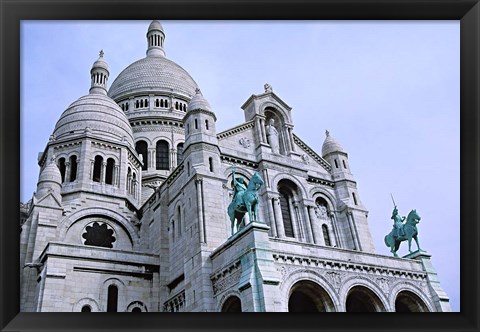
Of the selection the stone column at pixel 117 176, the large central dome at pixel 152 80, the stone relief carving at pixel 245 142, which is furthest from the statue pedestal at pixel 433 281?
the large central dome at pixel 152 80

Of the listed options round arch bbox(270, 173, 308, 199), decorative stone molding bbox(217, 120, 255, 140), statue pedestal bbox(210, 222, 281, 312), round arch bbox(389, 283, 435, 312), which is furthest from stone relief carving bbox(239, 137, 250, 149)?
round arch bbox(389, 283, 435, 312)

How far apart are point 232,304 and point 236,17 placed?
13409 millimetres

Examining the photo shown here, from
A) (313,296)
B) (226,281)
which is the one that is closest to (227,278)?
(226,281)

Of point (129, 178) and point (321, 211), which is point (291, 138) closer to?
point (321, 211)

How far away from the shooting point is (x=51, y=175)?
29141 millimetres

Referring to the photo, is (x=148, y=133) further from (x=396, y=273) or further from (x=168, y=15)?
(x=168, y=15)

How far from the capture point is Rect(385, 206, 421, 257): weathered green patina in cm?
2539

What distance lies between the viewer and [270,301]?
718 inches

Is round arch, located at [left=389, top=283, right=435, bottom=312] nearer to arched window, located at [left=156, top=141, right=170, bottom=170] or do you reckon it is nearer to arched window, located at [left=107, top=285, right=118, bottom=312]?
arched window, located at [left=107, top=285, right=118, bottom=312]

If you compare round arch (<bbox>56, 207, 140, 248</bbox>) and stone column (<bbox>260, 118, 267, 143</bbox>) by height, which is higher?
stone column (<bbox>260, 118, 267, 143</bbox>)

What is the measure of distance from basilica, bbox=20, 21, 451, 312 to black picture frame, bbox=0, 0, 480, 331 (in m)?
8.08

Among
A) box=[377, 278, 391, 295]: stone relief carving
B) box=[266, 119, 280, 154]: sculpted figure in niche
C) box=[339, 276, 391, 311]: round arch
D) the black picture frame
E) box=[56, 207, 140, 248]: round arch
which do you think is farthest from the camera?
box=[266, 119, 280, 154]: sculpted figure in niche

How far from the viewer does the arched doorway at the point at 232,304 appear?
2038 cm
